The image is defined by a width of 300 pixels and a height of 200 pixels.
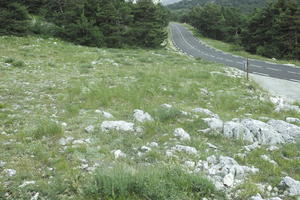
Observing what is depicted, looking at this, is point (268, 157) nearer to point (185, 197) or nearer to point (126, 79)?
point (185, 197)

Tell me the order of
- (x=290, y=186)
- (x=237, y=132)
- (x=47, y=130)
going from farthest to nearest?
(x=237, y=132) < (x=47, y=130) < (x=290, y=186)

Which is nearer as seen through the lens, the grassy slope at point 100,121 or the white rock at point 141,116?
the grassy slope at point 100,121

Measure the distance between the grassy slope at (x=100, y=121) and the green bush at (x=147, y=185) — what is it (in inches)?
0.6

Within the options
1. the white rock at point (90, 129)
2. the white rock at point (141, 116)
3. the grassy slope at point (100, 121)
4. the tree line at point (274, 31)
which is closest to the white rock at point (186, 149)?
the grassy slope at point (100, 121)

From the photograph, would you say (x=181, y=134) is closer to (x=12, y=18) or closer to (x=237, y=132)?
(x=237, y=132)

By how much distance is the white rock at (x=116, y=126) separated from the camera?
228 inches

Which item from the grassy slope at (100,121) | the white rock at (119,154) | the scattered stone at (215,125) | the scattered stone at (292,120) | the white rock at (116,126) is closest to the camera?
the grassy slope at (100,121)

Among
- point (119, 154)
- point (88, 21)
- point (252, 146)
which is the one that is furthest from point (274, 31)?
point (119, 154)

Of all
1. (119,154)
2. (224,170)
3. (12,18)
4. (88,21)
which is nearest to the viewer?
(224,170)

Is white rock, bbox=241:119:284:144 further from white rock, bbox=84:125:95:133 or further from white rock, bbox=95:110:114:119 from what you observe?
white rock, bbox=84:125:95:133

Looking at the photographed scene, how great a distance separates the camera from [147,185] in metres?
3.30

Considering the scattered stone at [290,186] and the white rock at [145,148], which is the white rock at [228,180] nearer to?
the scattered stone at [290,186]

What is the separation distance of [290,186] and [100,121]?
4493 mm

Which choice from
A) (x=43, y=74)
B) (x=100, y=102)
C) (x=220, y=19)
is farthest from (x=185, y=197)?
(x=220, y=19)
